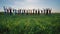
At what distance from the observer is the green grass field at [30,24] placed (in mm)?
3416

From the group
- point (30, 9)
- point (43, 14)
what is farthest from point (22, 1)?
point (43, 14)

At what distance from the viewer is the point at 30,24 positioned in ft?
11.3

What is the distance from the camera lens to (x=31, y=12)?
3543 mm

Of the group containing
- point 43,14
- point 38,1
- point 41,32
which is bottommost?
point 41,32

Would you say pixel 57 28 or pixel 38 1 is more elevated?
pixel 38 1

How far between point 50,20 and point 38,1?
0.40m

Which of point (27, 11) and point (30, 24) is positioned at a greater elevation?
point (27, 11)

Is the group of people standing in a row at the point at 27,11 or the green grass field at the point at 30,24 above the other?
the group of people standing in a row at the point at 27,11

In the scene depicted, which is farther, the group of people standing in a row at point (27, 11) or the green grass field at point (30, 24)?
the group of people standing in a row at point (27, 11)

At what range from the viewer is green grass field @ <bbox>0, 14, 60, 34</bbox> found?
3416 millimetres

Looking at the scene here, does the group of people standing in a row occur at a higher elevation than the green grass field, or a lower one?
higher

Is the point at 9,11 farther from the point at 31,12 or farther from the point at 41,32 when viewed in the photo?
the point at 41,32

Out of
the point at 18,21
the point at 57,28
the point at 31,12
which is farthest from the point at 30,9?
the point at 57,28

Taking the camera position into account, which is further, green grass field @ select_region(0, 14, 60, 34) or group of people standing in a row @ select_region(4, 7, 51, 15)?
group of people standing in a row @ select_region(4, 7, 51, 15)
